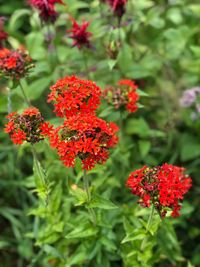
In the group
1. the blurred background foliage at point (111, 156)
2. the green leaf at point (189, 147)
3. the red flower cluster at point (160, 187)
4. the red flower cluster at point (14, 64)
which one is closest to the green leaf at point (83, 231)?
the blurred background foliage at point (111, 156)

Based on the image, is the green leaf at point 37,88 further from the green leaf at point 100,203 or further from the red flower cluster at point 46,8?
the green leaf at point 100,203

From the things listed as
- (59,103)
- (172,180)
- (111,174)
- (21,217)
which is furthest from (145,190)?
(21,217)

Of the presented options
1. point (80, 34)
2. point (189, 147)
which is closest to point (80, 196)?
point (80, 34)

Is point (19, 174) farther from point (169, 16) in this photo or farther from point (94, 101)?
point (169, 16)

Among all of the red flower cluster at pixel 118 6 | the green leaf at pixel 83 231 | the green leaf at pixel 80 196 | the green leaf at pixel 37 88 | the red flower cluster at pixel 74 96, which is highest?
the red flower cluster at pixel 118 6

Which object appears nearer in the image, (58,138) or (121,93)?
(58,138)

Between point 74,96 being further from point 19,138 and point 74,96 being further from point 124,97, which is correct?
point 124,97
